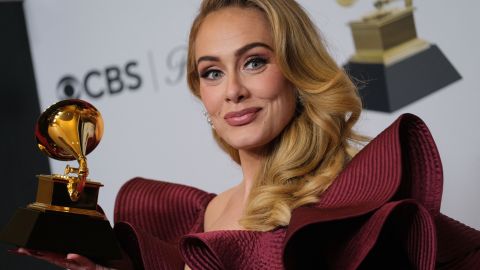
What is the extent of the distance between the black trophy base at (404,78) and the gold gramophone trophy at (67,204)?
0.93 meters

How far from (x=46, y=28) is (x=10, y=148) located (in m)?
0.39

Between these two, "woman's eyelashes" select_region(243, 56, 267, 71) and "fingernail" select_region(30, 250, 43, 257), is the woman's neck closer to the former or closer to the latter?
"woman's eyelashes" select_region(243, 56, 267, 71)

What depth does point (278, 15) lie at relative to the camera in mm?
1621

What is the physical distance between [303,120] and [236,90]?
139mm

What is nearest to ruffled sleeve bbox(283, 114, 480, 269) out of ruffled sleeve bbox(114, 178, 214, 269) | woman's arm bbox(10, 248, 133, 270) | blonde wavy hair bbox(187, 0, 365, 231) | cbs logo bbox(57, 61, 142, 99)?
blonde wavy hair bbox(187, 0, 365, 231)

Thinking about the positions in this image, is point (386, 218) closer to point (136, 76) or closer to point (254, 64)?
point (254, 64)

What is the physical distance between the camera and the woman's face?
1.58m

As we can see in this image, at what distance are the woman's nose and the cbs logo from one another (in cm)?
106

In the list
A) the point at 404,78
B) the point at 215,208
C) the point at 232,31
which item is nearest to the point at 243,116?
the point at 232,31

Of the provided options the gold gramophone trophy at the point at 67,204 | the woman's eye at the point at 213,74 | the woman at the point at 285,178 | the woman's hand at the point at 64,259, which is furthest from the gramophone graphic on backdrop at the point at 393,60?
the woman's hand at the point at 64,259

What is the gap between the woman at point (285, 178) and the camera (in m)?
1.31

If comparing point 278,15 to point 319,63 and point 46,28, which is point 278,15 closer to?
point 319,63

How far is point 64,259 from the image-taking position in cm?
141

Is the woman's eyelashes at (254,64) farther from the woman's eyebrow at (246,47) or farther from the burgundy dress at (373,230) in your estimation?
the burgundy dress at (373,230)
